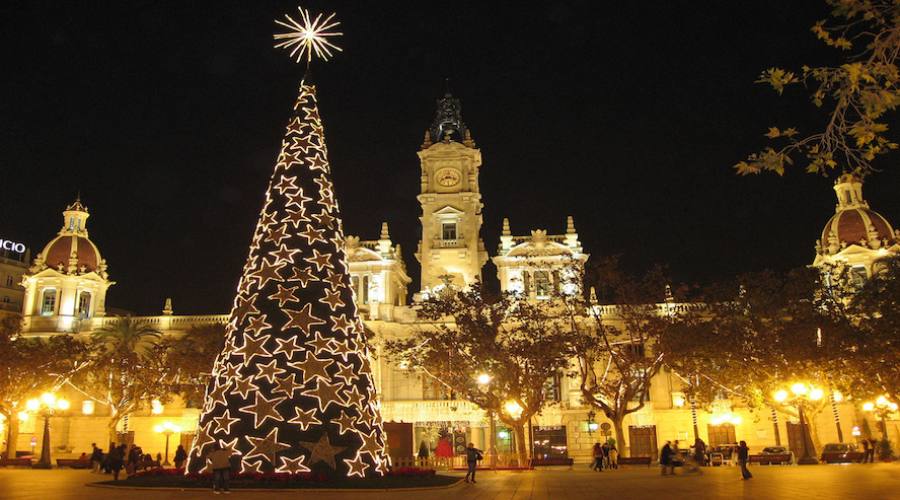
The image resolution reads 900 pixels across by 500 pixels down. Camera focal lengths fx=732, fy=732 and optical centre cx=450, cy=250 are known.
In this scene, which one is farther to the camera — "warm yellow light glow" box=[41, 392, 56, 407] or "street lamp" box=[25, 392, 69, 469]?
"warm yellow light glow" box=[41, 392, 56, 407]

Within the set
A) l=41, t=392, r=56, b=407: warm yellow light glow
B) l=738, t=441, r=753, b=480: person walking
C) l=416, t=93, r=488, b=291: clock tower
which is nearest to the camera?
l=738, t=441, r=753, b=480: person walking

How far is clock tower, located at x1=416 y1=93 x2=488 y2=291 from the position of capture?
180ft

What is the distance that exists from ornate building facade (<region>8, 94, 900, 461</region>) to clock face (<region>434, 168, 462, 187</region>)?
8cm

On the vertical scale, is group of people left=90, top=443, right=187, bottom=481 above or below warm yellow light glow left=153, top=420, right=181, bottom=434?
below

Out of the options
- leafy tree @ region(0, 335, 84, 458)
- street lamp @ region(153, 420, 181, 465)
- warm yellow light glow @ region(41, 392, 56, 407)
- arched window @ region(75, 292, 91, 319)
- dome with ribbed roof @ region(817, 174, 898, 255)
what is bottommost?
street lamp @ region(153, 420, 181, 465)

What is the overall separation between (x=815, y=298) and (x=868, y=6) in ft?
116

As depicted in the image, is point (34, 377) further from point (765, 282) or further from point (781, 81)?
point (781, 81)

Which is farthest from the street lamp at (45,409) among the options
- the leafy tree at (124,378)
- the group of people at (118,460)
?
the group of people at (118,460)

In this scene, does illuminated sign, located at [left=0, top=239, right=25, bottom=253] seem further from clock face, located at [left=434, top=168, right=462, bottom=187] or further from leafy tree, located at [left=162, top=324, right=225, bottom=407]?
clock face, located at [left=434, top=168, right=462, bottom=187]

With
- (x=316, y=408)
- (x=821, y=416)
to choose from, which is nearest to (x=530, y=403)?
(x=316, y=408)

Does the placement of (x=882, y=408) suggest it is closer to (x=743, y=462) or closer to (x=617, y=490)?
(x=743, y=462)

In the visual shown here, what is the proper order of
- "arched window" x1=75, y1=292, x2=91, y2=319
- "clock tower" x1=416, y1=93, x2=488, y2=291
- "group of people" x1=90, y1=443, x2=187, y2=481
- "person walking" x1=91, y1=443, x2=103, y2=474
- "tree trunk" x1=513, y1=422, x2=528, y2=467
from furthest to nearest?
"arched window" x1=75, y1=292, x2=91, y2=319
"clock tower" x1=416, y1=93, x2=488, y2=291
"tree trunk" x1=513, y1=422, x2=528, y2=467
"person walking" x1=91, y1=443, x2=103, y2=474
"group of people" x1=90, y1=443, x2=187, y2=481

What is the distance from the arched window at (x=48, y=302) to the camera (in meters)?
57.2

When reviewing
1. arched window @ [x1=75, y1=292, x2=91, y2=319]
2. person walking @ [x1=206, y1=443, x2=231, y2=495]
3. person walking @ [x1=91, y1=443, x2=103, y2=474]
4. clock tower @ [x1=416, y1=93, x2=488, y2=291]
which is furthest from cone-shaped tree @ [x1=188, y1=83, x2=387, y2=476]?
arched window @ [x1=75, y1=292, x2=91, y2=319]
